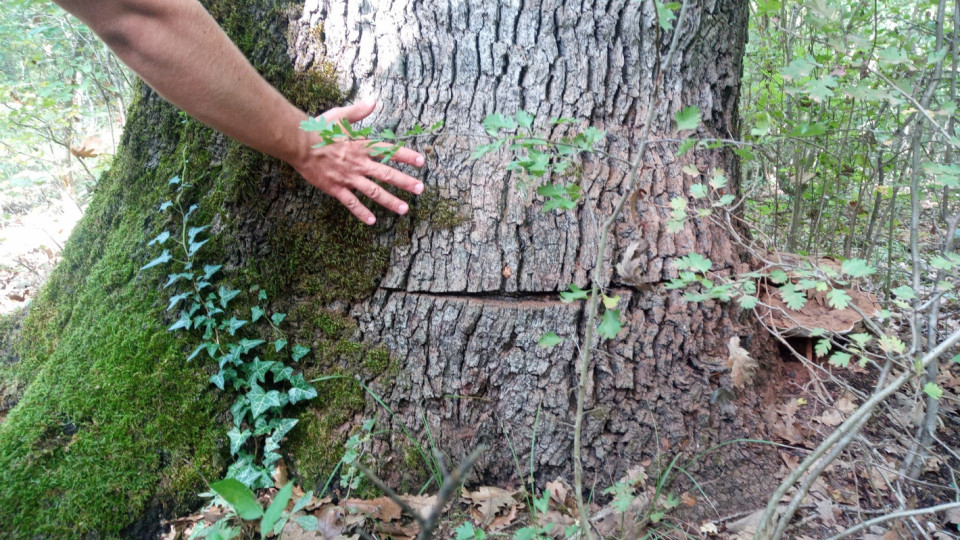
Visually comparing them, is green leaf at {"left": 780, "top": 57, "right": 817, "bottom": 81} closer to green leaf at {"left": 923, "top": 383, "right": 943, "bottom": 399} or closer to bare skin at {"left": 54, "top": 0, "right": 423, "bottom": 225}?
green leaf at {"left": 923, "top": 383, "right": 943, "bottom": 399}

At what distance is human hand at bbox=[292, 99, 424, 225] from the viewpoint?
1.95m

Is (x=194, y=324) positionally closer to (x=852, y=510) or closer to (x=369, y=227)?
(x=369, y=227)

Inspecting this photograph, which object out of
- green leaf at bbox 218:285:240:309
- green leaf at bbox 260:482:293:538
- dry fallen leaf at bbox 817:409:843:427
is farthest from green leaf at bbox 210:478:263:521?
dry fallen leaf at bbox 817:409:843:427

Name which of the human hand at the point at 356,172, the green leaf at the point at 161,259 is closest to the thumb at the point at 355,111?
the human hand at the point at 356,172

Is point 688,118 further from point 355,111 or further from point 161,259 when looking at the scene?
point 161,259

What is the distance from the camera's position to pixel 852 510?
1.86 m

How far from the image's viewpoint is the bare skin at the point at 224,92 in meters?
1.64

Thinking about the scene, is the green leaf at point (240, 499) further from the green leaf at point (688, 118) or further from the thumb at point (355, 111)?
the thumb at point (355, 111)

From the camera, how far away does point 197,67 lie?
175 cm

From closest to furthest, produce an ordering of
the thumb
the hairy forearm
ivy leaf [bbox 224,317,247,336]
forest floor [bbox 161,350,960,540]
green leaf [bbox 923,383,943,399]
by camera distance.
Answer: green leaf [bbox 923,383,943,399]
the hairy forearm
forest floor [bbox 161,350,960,540]
the thumb
ivy leaf [bbox 224,317,247,336]

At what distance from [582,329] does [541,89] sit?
93cm

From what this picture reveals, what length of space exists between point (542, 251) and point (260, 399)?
1301mm

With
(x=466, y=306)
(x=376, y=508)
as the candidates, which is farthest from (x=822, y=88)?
(x=376, y=508)

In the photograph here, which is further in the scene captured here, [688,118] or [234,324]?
[234,324]
